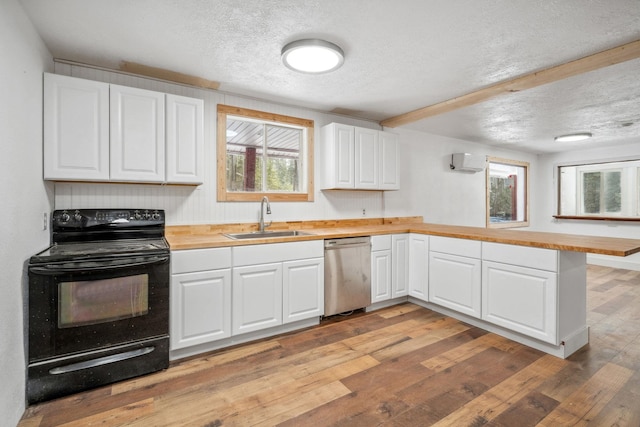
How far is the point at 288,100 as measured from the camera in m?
3.37

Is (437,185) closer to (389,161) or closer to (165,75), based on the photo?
(389,161)

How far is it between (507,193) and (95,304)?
6.98 metres

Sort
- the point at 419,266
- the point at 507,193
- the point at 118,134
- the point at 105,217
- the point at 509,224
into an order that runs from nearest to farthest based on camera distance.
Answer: the point at 118,134
the point at 105,217
the point at 419,266
the point at 509,224
the point at 507,193

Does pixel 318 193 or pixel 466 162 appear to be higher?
pixel 466 162

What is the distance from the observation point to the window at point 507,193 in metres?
5.98

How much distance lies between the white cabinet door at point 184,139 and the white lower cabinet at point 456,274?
97.4 inches

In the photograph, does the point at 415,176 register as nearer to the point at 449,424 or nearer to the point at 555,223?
the point at 449,424

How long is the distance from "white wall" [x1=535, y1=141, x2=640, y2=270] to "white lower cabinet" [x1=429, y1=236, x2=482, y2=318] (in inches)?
179

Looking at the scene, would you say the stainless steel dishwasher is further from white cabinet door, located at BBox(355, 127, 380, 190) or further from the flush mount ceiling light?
the flush mount ceiling light

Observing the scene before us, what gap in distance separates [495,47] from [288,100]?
1.96m

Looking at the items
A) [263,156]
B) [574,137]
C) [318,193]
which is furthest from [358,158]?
[574,137]

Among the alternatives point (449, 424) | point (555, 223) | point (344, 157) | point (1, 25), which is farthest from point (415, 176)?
point (1, 25)

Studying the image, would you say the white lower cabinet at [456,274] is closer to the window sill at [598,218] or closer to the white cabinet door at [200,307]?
the white cabinet door at [200,307]

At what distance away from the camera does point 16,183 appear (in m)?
1.69
